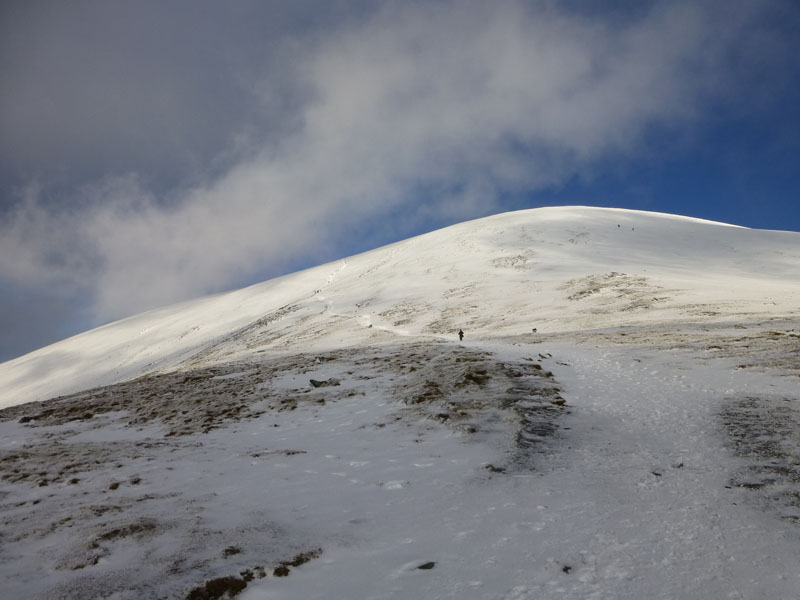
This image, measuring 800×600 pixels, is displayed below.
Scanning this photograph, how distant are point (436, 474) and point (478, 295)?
119 ft

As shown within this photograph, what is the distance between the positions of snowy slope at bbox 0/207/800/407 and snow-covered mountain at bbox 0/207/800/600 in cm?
828

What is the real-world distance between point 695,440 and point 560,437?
7.72 ft

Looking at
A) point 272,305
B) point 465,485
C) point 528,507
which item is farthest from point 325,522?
point 272,305

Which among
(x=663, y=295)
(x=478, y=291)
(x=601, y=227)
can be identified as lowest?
(x=663, y=295)

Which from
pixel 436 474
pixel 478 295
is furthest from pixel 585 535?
pixel 478 295

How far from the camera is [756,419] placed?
31.7 ft

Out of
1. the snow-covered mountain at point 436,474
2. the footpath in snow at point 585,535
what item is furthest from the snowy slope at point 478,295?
the footpath in snow at point 585,535

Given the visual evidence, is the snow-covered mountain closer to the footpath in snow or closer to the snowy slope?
the footpath in snow

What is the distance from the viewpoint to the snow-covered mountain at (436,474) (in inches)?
197

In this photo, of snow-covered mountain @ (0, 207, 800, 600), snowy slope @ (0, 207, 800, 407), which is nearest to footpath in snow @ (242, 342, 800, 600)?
snow-covered mountain @ (0, 207, 800, 600)

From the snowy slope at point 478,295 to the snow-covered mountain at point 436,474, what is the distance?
8.28 m

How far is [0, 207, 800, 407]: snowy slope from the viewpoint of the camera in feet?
105

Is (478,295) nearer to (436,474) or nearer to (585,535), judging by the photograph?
(436,474)

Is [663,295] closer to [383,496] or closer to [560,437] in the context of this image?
[560,437]
